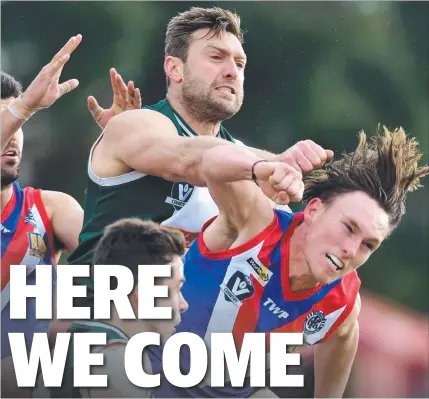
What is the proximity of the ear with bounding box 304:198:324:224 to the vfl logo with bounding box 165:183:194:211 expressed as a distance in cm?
60

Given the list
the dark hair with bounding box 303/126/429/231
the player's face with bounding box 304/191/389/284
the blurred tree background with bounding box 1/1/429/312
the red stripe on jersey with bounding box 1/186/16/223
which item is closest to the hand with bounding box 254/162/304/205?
the player's face with bounding box 304/191/389/284

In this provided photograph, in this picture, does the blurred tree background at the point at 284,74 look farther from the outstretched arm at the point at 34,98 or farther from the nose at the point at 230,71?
the nose at the point at 230,71

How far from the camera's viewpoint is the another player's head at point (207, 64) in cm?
486

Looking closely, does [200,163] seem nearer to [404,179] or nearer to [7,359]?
[404,179]

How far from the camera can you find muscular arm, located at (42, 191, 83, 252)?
5422 mm

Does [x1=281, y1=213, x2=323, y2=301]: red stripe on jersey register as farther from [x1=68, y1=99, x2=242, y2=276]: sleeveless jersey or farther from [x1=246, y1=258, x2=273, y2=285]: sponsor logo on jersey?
[x1=68, y1=99, x2=242, y2=276]: sleeveless jersey

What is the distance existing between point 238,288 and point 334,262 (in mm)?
437

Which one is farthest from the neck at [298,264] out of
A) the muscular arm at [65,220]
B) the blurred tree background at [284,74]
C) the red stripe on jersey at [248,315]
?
the blurred tree background at [284,74]

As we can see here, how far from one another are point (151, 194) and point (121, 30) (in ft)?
15.5

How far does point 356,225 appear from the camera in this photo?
4352mm

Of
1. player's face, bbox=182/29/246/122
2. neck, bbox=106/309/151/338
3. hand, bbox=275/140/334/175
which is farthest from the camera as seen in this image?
player's face, bbox=182/29/246/122

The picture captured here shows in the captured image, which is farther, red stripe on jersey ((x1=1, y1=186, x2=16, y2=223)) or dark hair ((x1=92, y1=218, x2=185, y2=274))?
red stripe on jersey ((x1=1, y1=186, x2=16, y2=223))

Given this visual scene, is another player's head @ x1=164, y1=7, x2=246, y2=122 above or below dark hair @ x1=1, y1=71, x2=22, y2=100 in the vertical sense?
above

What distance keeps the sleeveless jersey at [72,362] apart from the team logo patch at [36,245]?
60 centimetres
